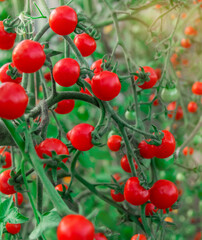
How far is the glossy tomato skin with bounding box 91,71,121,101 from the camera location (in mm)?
459

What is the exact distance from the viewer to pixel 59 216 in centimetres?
35

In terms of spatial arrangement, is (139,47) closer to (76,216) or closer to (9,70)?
(9,70)

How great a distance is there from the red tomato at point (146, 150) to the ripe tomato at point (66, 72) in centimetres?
19

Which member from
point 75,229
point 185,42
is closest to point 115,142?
point 75,229

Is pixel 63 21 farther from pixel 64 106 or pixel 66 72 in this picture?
pixel 64 106

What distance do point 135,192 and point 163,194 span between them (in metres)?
0.05

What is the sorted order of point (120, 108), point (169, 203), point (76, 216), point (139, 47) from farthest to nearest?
point (139, 47), point (120, 108), point (169, 203), point (76, 216)

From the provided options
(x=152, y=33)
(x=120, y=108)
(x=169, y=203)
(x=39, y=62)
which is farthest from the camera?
(x=120, y=108)

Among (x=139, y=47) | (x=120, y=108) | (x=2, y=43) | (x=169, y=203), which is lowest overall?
(x=139, y=47)

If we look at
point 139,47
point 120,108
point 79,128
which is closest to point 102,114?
point 79,128

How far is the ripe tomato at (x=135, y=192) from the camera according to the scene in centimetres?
53

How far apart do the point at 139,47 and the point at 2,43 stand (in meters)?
1.43

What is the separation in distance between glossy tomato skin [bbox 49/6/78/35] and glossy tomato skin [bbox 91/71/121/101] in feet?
0.28

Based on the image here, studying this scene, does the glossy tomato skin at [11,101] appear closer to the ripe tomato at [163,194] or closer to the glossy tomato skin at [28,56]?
the glossy tomato skin at [28,56]
